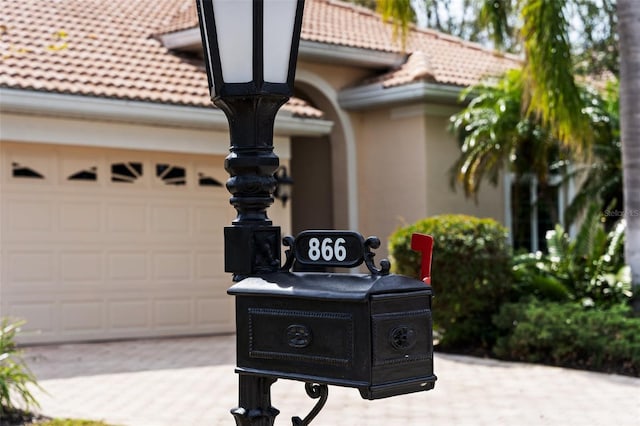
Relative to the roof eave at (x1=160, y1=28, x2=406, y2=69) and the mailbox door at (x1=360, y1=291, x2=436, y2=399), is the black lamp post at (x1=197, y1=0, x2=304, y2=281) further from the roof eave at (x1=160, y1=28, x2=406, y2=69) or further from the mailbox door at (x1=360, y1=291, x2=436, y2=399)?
the roof eave at (x1=160, y1=28, x2=406, y2=69)

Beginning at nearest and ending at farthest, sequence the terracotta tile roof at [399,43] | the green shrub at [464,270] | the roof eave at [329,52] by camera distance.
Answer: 1. the green shrub at [464,270]
2. the roof eave at [329,52]
3. the terracotta tile roof at [399,43]

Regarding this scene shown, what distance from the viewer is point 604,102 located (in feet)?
48.2

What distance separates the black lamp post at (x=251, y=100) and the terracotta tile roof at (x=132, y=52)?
289 inches

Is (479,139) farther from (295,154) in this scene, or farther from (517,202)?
(295,154)

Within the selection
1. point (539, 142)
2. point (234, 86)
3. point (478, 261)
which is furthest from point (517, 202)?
point (234, 86)

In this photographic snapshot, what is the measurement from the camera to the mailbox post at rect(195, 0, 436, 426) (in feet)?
11.4

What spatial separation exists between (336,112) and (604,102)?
409 centimetres

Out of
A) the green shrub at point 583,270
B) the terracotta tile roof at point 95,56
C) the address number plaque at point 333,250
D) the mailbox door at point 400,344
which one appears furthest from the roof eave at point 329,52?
the mailbox door at point 400,344

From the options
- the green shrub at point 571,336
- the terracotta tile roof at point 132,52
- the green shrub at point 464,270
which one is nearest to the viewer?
the green shrub at point 571,336

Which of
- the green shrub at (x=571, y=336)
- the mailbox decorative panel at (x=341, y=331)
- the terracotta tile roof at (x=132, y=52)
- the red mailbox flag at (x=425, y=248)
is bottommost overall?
the green shrub at (x=571, y=336)

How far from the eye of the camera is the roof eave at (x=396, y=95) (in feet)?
48.8

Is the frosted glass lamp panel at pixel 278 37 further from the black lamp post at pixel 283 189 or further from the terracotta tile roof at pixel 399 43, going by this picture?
the terracotta tile roof at pixel 399 43

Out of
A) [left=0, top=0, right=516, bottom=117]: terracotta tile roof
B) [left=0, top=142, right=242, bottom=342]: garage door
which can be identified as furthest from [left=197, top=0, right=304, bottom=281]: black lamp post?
[left=0, top=142, right=242, bottom=342]: garage door

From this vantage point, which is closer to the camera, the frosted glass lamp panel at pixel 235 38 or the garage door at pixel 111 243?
the frosted glass lamp panel at pixel 235 38
